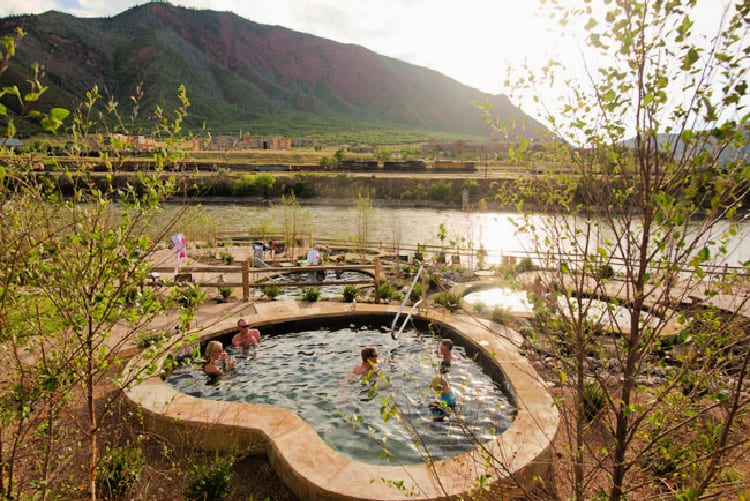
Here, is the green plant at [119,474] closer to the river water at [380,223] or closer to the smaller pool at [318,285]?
the smaller pool at [318,285]

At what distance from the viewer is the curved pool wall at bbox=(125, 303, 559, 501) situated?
12.9 ft

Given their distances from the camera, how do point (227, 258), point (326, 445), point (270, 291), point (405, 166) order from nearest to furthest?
1. point (326, 445)
2. point (270, 291)
3. point (227, 258)
4. point (405, 166)

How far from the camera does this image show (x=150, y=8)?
17562 cm

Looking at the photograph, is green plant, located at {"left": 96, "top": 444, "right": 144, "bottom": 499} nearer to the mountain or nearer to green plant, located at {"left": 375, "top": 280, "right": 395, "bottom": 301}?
green plant, located at {"left": 375, "top": 280, "right": 395, "bottom": 301}

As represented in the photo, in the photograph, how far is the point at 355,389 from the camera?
7422mm

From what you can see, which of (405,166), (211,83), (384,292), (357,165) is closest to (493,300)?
(384,292)

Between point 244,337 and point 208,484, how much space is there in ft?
15.3

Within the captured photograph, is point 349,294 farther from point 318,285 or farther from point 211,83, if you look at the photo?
point 211,83

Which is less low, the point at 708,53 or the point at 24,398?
the point at 708,53

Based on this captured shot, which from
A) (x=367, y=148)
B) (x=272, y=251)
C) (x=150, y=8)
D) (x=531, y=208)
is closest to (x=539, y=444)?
(x=531, y=208)

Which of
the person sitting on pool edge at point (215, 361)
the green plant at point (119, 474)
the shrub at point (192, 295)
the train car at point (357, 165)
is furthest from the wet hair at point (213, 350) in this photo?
the train car at point (357, 165)

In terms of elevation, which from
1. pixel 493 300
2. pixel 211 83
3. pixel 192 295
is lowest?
pixel 493 300

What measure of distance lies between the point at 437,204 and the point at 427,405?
4160 centimetres

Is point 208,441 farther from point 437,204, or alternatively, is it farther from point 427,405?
point 437,204
